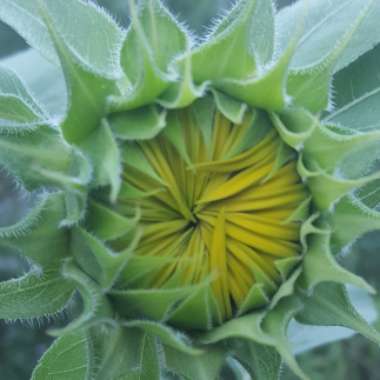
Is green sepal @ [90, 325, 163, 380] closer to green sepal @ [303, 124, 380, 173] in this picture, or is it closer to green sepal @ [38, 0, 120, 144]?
green sepal @ [38, 0, 120, 144]

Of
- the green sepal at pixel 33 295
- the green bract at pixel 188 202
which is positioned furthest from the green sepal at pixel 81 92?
the green sepal at pixel 33 295

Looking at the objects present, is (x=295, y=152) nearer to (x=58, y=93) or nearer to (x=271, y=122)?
(x=271, y=122)

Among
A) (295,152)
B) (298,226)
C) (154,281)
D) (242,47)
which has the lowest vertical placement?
(154,281)

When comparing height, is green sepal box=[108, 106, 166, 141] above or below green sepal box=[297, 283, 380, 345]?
above

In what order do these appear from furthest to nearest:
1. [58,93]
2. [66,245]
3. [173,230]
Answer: [58,93] < [66,245] < [173,230]

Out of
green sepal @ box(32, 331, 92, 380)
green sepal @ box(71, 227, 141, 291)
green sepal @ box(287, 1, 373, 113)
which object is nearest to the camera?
green sepal @ box(71, 227, 141, 291)

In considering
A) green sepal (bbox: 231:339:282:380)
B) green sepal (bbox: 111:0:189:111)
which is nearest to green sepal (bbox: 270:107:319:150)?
green sepal (bbox: 111:0:189:111)

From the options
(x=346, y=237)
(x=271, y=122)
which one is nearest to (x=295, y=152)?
(x=271, y=122)
